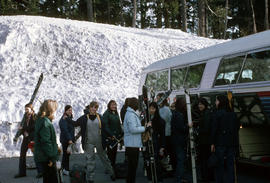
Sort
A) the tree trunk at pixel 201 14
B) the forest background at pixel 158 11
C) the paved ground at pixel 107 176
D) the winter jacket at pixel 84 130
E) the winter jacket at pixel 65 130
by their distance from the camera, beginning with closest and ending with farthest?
the winter jacket at pixel 84 130
the paved ground at pixel 107 176
the winter jacket at pixel 65 130
the tree trunk at pixel 201 14
the forest background at pixel 158 11

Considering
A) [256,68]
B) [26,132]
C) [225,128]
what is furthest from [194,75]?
[26,132]

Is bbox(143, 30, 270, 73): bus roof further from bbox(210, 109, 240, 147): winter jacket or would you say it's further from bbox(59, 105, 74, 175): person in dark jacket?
bbox(59, 105, 74, 175): person in dark jacket

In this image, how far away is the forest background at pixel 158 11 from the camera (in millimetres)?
33059

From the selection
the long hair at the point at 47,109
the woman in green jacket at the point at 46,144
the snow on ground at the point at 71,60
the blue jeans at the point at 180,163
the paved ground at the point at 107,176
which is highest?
the snow on ground at the point at 71,60

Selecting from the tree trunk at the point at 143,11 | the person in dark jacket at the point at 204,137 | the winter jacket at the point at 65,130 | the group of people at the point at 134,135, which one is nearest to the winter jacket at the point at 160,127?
the group of people at the point at 134,135

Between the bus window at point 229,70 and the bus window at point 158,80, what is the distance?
3.42 meters

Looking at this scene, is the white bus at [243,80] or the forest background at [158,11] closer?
the white bus at [243,80]

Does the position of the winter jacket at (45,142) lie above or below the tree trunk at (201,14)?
below

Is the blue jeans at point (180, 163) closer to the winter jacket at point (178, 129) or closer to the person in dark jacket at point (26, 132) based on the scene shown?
the winter jacket at point (178, 129)

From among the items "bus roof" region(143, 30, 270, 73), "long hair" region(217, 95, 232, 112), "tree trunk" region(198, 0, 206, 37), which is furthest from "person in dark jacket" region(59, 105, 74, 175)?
"tree trunk" region(198, 0, 206, 37)

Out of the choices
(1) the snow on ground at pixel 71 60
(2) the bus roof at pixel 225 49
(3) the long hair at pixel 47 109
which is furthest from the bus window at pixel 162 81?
(3) the long hair at pixel 47 109

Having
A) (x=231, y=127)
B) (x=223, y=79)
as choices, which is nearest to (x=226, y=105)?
(x=231, y=127)

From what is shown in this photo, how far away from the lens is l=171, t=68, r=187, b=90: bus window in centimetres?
1132

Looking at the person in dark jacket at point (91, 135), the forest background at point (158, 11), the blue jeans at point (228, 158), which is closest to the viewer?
the blue jeans at point (228, 158)
